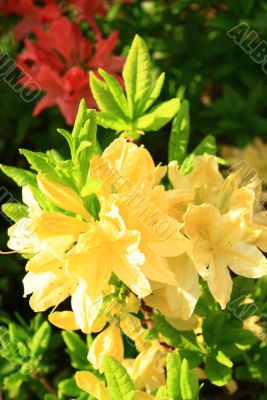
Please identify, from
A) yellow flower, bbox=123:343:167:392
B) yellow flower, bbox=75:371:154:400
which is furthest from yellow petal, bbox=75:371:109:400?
yellow flower, bbox=123:343:167:392

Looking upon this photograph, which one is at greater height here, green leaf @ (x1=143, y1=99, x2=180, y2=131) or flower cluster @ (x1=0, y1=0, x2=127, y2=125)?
flower cluster @ (x1=0, y1=0, x2=127, y2=125)

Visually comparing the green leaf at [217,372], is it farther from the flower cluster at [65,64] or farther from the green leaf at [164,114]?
the flower cluster at [65,64]

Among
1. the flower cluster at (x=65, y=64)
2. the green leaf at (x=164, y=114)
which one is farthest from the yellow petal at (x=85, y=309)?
the flower cluster at (x=65, y=64)

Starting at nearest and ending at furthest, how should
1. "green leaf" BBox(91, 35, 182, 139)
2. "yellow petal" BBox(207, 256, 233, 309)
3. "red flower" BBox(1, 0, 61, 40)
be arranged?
"yellow petal" BBox(207, 256, 233, 309), "green leaf" BBox(91, 35, 182, 139), "red flower" BBox(1, 0, 61, 40)

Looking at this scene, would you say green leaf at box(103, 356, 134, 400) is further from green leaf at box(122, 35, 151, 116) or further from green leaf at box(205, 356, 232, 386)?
green leaf at box(122, 35, 151, 116)

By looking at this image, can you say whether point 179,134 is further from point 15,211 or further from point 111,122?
point 15,211

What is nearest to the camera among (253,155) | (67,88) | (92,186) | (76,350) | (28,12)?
(92,186)

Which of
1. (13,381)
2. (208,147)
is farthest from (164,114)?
(13,381)
